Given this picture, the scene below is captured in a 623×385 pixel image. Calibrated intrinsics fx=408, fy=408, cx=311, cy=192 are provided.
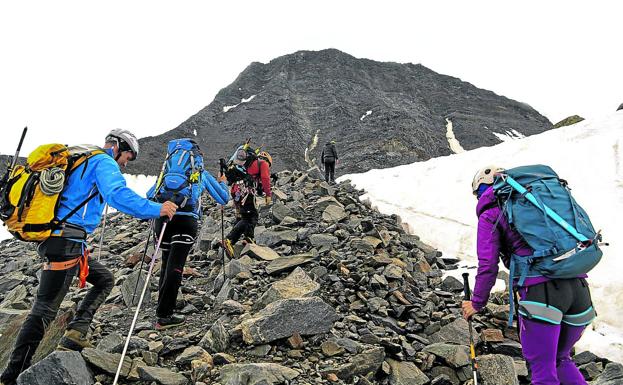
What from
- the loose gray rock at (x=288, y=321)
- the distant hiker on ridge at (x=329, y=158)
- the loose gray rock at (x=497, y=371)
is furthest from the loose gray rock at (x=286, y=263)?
the distant hiker on ridge at (x=329, y=158)

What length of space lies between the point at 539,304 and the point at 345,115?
77.9m

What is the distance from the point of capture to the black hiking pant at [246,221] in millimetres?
9820

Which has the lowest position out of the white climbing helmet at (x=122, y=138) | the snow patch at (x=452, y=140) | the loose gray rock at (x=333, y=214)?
the loose gray rock at (x=333, y=214)

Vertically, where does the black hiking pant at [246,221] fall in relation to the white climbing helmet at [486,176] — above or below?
below

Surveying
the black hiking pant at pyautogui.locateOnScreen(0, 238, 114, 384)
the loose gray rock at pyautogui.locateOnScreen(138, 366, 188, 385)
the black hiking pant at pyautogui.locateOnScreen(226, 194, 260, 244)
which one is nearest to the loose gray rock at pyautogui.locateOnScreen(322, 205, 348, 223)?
the black hiking pant at pyautogui.locateOnScreen(226, 194, 260, 244)

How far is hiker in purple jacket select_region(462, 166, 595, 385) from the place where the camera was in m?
3.61

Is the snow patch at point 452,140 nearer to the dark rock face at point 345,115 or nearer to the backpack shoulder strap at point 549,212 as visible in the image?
the dark rock face at point 345,115

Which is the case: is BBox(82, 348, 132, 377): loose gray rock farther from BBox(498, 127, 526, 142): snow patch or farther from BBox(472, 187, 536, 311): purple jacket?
BBox(498, 127, 526, 142): snow patch

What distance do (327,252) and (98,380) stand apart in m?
5.41

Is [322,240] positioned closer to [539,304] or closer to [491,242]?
[491,242]

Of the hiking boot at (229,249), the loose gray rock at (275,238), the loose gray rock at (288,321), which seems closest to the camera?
the loose gray rock at (288,321)

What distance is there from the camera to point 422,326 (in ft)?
21.8

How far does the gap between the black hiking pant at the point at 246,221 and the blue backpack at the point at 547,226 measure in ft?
22.7

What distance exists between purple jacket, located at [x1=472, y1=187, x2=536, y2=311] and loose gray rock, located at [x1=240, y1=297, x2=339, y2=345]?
7.76 ft
